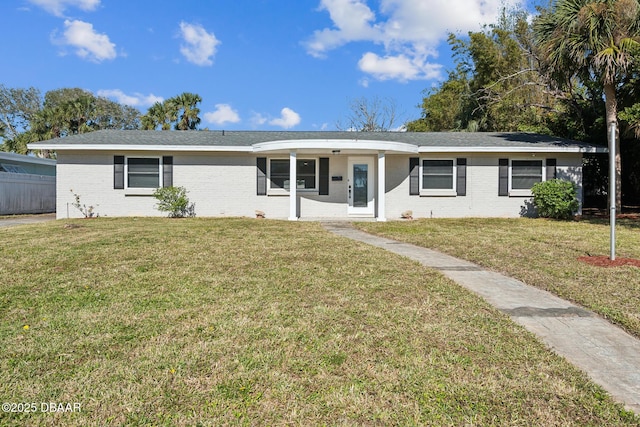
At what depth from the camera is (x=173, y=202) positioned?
13094mm

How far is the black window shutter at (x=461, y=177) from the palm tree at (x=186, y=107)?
62.1 ft

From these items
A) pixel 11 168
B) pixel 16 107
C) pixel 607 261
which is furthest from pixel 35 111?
pixel 607 261

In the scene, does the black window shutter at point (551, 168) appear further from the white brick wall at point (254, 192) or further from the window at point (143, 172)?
the window at point (143, 172)


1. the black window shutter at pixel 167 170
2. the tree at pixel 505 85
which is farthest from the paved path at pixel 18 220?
the tree at pixel 505 85

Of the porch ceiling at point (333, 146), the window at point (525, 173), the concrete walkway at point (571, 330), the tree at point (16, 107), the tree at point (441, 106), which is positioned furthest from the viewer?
the tree at point (16, 107)

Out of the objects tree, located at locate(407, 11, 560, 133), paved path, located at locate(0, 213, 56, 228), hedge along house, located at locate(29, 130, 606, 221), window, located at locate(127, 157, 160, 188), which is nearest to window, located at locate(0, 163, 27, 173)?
paved path, located at locate(0, 213, 56, 228)

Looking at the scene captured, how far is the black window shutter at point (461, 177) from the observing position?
13711 millimetres

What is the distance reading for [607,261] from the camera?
6.25m

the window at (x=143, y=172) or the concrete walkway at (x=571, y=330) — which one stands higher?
the window at (x=143, y=172)

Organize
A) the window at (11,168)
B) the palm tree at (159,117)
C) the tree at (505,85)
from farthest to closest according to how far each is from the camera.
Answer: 1. the palm tree at (159,117)
2. the tree at (505,85)
3. the window at (11,168)

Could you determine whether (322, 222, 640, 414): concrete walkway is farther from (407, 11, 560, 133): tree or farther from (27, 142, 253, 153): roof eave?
(407, 11, 560, 133): tree

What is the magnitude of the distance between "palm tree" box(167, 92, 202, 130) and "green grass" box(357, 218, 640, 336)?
18.8 meters

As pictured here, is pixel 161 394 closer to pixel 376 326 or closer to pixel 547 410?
pixel 376 326

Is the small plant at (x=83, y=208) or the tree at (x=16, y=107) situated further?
the tree at (x=16, y=107)
